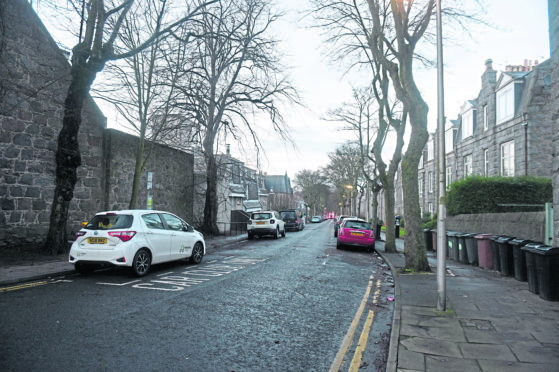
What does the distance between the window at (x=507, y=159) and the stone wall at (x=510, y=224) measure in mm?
8124

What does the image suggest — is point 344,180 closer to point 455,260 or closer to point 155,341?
point 455,260

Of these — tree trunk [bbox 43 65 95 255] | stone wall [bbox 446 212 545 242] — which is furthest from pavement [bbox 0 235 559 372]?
stone wall [bbox 446 212 545 242]

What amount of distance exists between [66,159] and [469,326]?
10.7 meters

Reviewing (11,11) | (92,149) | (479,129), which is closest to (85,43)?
(11,11)

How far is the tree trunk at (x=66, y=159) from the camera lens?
34.9 ft

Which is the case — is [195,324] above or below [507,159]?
below

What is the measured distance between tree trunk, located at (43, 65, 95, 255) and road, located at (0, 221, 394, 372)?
9.08 feet

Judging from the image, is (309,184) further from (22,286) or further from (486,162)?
(22,286)

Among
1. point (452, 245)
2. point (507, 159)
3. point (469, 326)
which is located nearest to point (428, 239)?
point (452, 245)

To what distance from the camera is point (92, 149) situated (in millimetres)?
14188

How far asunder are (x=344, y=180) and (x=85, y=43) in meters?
46.7

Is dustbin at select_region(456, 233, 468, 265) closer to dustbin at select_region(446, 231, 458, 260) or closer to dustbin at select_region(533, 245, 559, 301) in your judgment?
dustbin at select_region(446, 231, 458, 260)

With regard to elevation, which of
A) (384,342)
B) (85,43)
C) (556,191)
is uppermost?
(85,43)

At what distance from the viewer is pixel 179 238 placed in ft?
33.9
